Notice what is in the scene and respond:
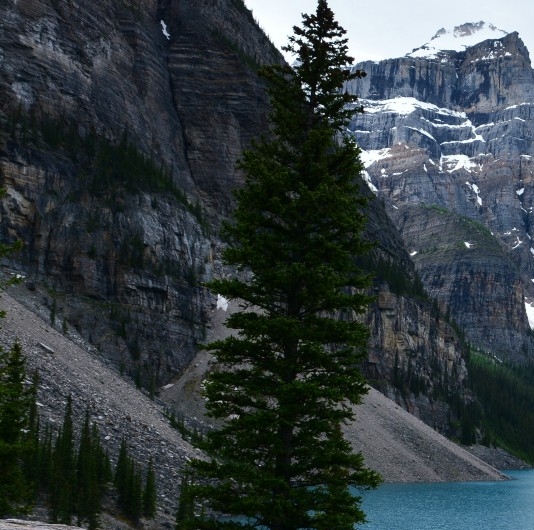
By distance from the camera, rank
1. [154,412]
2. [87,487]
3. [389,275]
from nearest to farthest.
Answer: [87,487] → [154,412] → [389,275]

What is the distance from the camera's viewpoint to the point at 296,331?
67.6 feet

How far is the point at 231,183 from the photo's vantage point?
488 ft

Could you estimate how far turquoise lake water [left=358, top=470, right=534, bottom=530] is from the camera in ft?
231

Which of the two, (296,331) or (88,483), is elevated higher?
(296,331)

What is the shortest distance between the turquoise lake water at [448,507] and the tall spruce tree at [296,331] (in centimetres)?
4549

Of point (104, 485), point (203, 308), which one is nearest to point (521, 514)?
point (104, 485)

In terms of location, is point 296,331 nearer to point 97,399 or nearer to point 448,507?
point 97,399

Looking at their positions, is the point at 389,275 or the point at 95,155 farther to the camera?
the point at 389,275

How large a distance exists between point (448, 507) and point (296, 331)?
233 ft

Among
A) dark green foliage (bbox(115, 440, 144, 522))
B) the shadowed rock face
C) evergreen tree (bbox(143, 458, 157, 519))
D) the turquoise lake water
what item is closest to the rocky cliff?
the shadowed rock face

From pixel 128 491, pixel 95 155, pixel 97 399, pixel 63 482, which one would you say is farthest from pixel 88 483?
pixel 95 155

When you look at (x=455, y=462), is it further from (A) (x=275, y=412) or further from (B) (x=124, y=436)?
(A) (x=275, y=412)

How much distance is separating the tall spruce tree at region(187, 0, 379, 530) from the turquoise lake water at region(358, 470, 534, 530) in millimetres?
45491

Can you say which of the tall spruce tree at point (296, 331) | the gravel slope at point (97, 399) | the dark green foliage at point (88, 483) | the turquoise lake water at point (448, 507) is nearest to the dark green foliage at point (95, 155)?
the gravel slope at point (97, 399)
